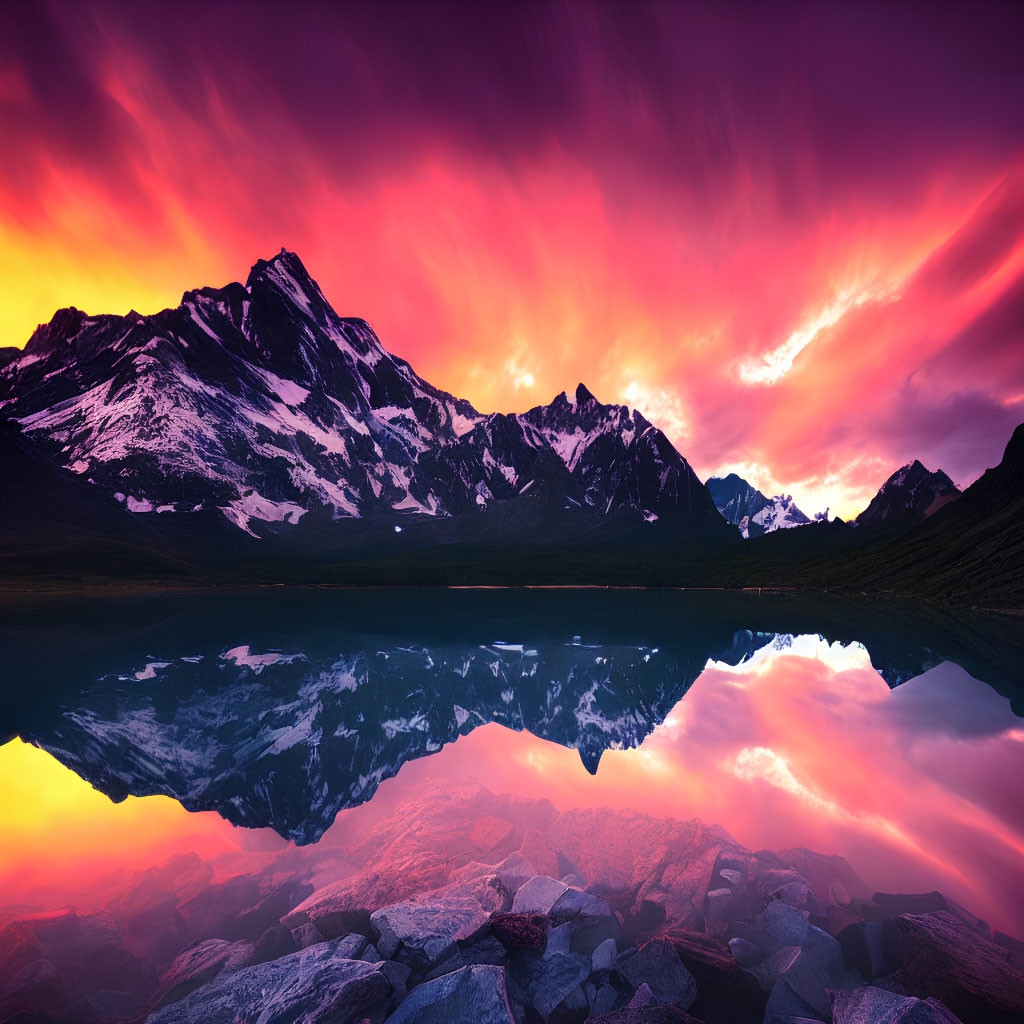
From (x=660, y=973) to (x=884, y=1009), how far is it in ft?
Result: 10.2

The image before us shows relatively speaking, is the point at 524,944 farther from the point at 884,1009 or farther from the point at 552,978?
the point at 884,1009

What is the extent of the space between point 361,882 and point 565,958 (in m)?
5.41

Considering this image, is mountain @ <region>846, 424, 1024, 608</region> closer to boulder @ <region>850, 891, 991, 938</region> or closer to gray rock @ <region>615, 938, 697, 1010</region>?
boulder @ <region>850, 891, 991, 938</region>

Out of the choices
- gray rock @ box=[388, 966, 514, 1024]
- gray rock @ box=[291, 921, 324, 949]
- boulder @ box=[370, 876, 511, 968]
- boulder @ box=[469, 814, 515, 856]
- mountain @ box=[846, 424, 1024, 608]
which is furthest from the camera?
mountain @ box=[846, 424, 1024, 608]

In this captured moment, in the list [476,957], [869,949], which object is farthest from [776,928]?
[476,957]

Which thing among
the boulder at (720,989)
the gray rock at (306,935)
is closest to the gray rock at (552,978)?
the boulder at (720,989)

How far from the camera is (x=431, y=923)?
352 inches

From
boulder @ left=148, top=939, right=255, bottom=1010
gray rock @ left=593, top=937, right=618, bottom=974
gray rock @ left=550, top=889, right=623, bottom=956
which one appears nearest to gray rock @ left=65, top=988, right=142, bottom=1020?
boulder @ left=148, top=939, right=255, bottom=1010

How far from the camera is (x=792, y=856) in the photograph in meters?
11.6

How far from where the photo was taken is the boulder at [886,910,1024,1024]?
6.96 metres

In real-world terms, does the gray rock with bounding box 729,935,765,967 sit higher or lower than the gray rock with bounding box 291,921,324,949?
higher

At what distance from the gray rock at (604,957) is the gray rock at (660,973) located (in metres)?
0.14

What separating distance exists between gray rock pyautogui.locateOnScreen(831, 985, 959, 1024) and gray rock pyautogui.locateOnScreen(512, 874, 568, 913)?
16.1ft

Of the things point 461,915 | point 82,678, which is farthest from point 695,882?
point 82,678
